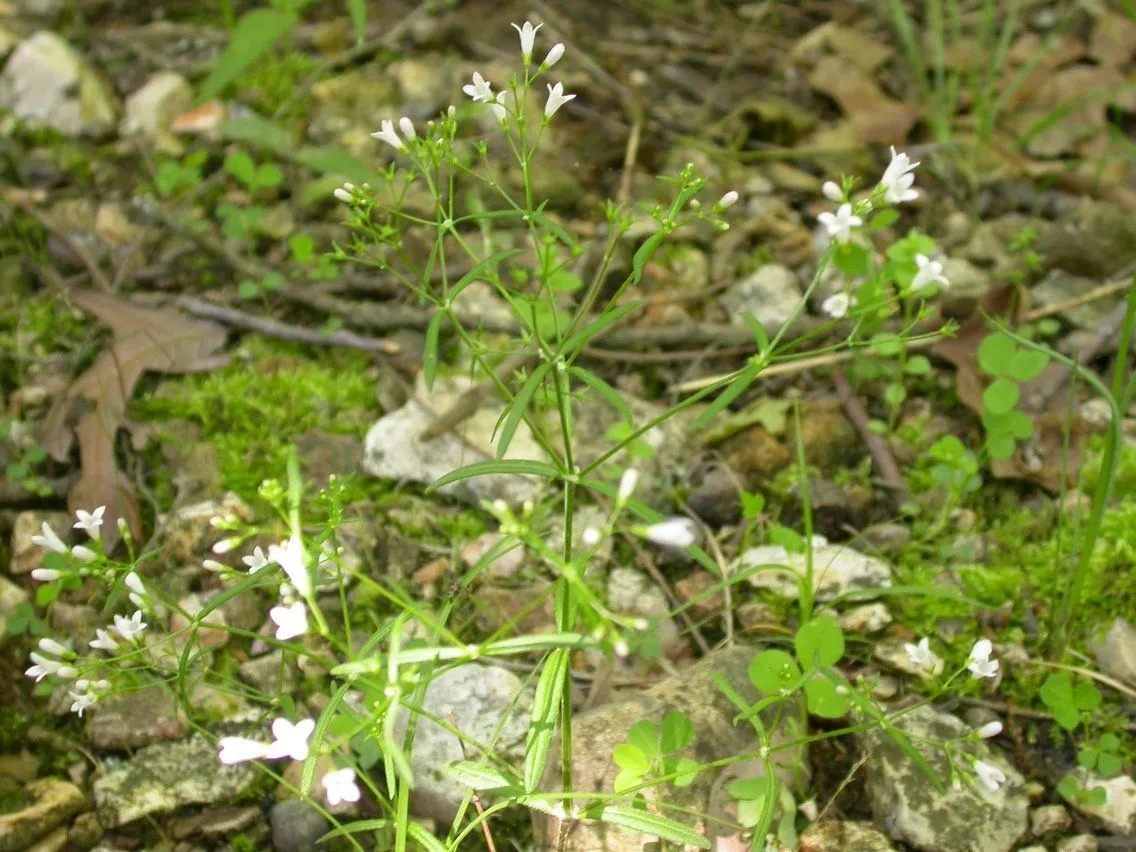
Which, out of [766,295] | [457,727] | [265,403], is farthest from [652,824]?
[766,295]

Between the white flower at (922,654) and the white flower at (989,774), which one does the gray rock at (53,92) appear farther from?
the white flower at (989,774)

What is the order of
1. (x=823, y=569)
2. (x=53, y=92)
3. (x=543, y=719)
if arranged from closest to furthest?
(x=543, y=719) → (x=823, y=569) → (x=53, y=92)

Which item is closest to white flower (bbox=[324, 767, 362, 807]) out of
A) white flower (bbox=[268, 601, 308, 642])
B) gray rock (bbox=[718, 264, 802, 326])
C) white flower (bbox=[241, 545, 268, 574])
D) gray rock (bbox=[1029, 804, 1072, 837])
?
white flower (bbox=[268, 601, 308, 642])

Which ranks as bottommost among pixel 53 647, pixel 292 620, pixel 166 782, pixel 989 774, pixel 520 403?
pixel 166 782

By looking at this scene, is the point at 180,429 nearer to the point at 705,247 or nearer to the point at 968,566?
the point at 705,247

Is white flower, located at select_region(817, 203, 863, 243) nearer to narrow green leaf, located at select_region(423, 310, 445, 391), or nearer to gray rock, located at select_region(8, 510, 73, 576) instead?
narrow green leaf, located at select_region(423, 310, 445, 391)

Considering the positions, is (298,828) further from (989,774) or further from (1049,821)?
(1049,821)

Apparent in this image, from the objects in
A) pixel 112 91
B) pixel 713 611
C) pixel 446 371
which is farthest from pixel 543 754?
pixel 112 91
